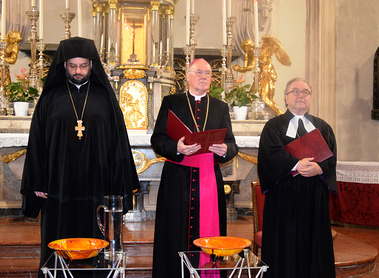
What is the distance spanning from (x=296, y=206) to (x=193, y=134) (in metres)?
0.91

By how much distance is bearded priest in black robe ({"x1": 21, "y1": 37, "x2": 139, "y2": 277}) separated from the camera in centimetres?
294

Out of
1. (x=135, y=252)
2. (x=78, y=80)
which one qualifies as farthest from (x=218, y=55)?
(x=78, y=80)

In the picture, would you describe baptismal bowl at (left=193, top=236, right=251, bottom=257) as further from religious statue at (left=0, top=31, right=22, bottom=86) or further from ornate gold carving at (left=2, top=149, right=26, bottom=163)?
religious statue at (left=0, top=31, right=22, bottom=86)

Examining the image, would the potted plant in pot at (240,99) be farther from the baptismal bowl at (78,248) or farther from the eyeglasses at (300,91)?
the baptismal bowl at (78,248)

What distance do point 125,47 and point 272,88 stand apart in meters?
2.26

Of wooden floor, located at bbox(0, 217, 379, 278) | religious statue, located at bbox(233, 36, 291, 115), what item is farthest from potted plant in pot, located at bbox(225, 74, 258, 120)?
wooden floor, located at bbox(0, 217, 379, 278)

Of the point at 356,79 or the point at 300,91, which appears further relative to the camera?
the point at 356,79

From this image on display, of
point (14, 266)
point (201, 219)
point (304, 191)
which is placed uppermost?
point (304, 191)

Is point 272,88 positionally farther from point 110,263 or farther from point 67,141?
point 110,263

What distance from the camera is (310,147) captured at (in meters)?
2.95

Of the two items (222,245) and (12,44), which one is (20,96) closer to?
(12,44)

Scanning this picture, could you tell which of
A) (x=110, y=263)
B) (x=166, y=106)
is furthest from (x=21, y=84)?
(x=110, y=263)

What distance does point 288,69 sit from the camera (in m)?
7.86

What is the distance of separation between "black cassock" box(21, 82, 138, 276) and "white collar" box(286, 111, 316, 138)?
1.17m
